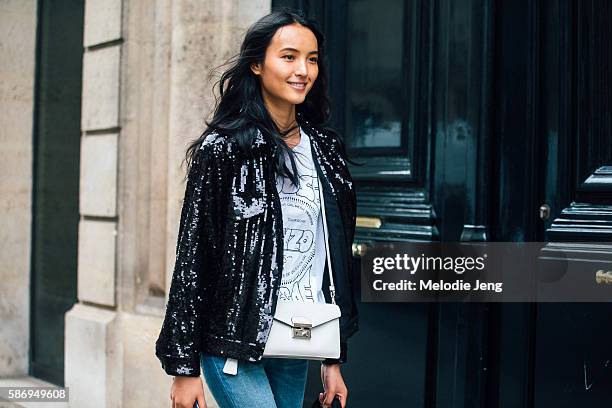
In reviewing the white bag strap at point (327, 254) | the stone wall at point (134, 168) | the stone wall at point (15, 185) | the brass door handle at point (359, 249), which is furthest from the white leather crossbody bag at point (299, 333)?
the stone wall at point (15, 185)

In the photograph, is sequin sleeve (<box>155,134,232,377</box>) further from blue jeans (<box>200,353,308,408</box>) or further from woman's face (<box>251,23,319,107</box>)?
woman's face (<box>251,23,319,107</box>)

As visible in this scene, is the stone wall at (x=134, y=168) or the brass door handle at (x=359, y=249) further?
the stone wall at (x=134, y=168)

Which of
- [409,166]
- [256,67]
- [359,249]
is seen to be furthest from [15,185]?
[256,67]

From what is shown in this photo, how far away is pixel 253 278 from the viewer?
8.80 ft

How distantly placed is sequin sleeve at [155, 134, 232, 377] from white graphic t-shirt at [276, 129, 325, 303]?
0.67ft

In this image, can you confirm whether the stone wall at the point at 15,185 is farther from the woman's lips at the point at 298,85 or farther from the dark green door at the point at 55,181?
the woman's lips at the point at 298,85

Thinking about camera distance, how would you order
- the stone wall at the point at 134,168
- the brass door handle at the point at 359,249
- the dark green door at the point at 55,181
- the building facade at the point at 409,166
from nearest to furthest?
1. the building facade at the point at 409,166
2. the brass door handle at the point at 359,249
3. the stone wall at the point at 134,168
4. the dark green door at the point at 55,181

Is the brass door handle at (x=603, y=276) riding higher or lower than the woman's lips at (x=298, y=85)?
lower

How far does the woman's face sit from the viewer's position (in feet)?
9.20

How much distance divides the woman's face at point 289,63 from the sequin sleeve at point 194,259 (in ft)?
0.85

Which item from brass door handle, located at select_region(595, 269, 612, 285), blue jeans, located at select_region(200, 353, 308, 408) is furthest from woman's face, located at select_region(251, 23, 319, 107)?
brass door handle, located at select_region(595, 269, 612, 285)

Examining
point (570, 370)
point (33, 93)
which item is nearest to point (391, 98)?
point (570, 370)

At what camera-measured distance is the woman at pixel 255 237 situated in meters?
2.67

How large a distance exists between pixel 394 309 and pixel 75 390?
250 centimetres
